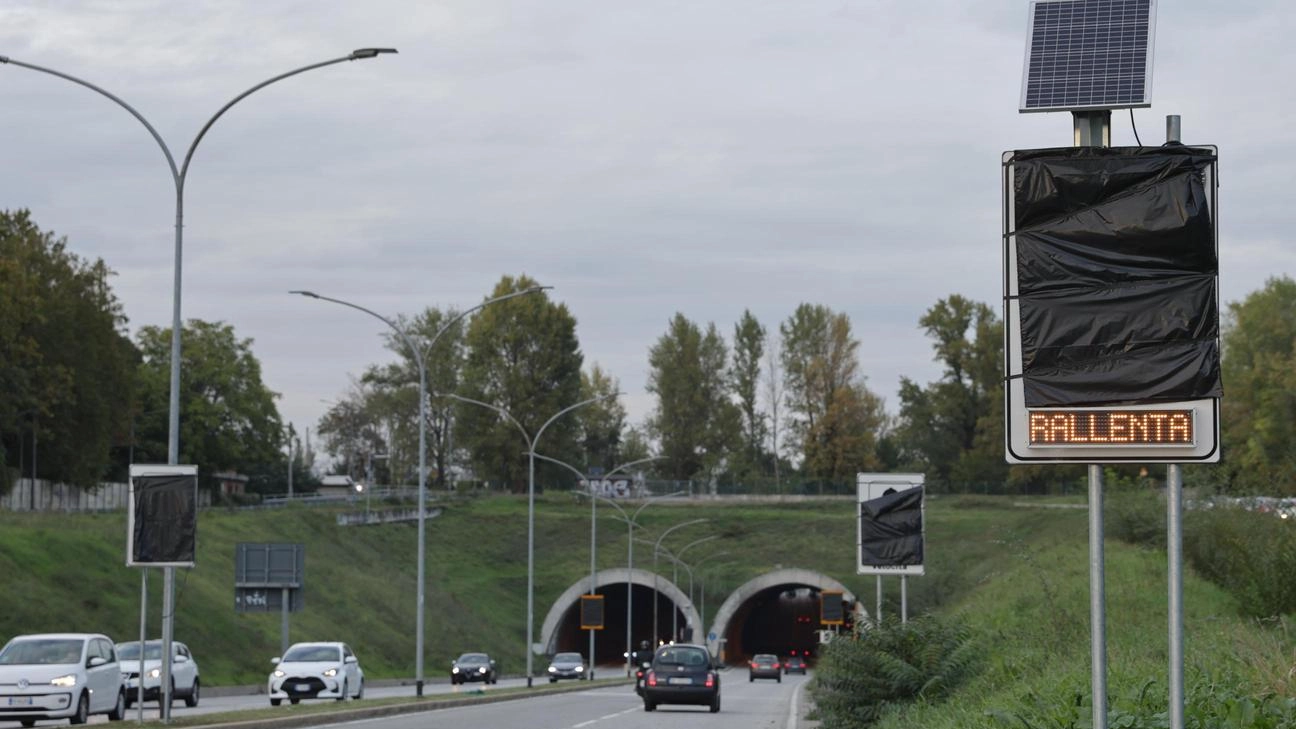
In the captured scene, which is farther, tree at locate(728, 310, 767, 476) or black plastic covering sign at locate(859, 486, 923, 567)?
tree at locate(728, 310, 767, 476)

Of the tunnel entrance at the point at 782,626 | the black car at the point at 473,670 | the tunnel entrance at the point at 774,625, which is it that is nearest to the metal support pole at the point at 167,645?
the black car at the point at 473,670

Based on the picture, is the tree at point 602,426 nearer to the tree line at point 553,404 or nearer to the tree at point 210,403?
the tree line at point 553,404

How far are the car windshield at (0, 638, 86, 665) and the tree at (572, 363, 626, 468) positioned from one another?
118902mm

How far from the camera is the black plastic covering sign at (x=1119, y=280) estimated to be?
6266 mm

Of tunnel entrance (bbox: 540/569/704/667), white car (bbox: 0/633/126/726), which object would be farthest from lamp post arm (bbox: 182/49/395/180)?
tunnel entrance (bbox: 540/569/704/667)

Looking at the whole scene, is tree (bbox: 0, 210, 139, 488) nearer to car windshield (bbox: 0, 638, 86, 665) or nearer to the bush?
car windshield (bbox: 0, 638, 86, 665)

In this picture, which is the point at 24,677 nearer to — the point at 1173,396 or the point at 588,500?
the point at 1173,396

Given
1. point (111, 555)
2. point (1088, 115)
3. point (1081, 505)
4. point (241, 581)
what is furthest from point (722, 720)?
point (1081, 505)

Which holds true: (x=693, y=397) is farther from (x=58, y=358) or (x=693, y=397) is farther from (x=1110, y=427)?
(x=1110, y=427)

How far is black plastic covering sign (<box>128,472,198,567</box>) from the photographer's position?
22516mm

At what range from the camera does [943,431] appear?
131 meters

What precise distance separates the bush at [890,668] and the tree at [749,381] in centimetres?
11108

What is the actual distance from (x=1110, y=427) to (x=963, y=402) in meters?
122

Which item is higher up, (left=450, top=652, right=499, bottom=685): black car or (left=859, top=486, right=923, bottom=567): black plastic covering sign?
(left=859, top=486, right=923, bottom=567): black plastic covering sign
